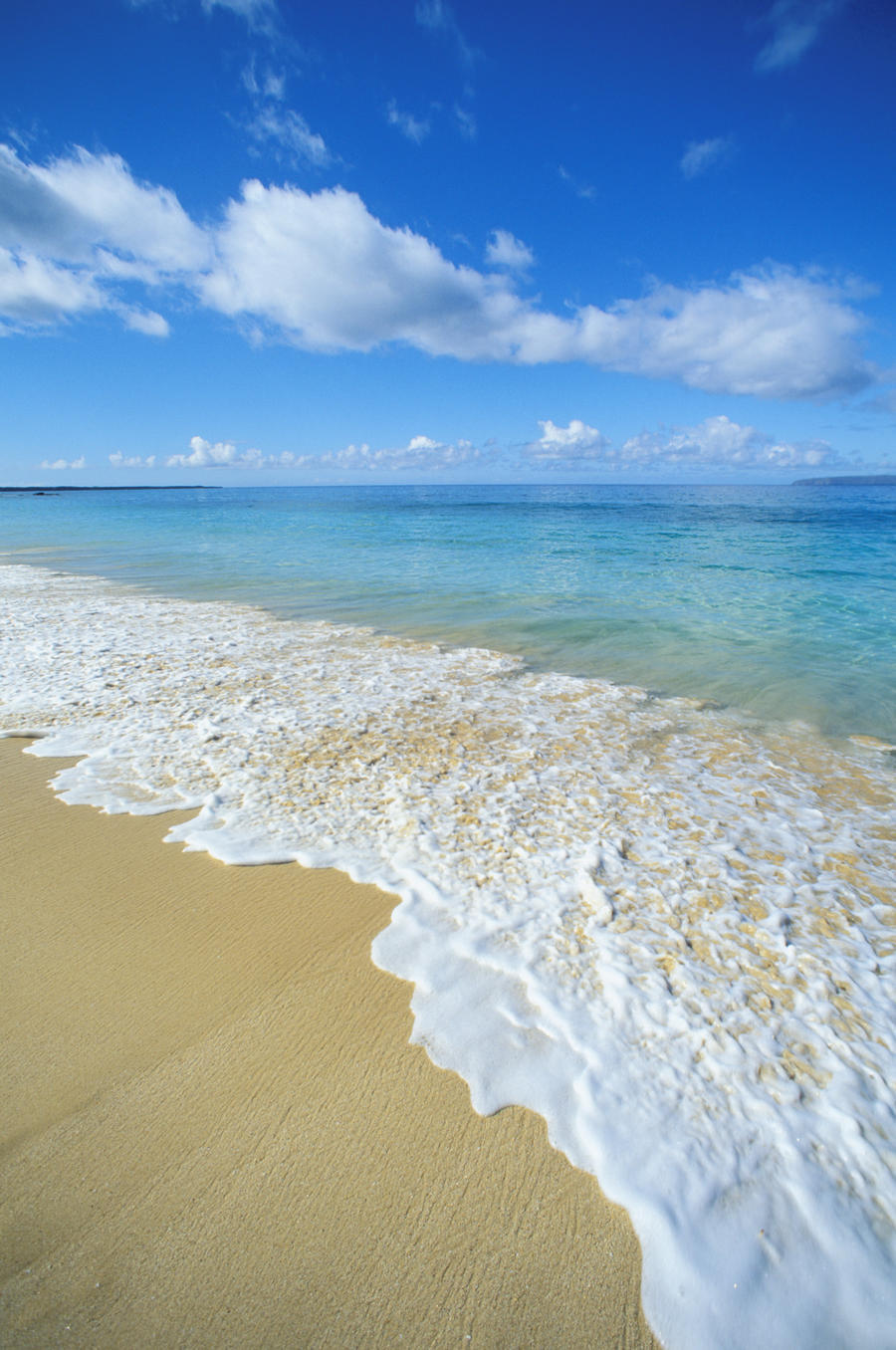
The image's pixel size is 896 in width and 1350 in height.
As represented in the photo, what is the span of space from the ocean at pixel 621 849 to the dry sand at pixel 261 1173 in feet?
0.70

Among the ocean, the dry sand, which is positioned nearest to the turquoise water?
the ocean

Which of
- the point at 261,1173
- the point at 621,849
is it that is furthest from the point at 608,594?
the point at 261,1173

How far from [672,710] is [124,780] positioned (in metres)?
5.75

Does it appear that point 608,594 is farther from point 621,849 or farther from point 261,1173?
point 261,1173

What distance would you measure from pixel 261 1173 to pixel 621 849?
284 cm

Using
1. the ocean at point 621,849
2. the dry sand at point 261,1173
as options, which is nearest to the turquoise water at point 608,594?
the ocean at point 621,849

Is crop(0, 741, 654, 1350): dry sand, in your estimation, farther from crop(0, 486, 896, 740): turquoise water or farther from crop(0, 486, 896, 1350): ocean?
crop(0, 486, 896, 740): turquoise water

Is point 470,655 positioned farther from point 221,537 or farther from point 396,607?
point 221,537

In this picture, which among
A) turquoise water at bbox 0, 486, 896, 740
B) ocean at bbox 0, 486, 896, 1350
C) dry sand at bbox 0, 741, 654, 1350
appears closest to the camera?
dry sand at bbox 0, 741, 654, 1350

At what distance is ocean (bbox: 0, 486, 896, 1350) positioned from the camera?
2.25 meters

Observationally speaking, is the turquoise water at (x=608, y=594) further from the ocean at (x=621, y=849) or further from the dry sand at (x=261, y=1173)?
the dry sand at (x=261, y=1173)

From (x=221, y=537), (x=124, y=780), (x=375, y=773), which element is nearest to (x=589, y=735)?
(x=375, y=773)

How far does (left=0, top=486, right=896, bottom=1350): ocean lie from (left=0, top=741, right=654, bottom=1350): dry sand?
21 centimetres

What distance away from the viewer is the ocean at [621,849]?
7.37ft
